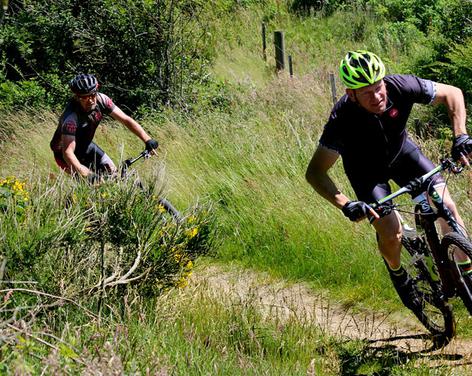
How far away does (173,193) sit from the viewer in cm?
860

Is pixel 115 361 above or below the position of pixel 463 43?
above

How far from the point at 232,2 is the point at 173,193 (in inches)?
527

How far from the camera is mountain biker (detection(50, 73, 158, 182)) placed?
722cm

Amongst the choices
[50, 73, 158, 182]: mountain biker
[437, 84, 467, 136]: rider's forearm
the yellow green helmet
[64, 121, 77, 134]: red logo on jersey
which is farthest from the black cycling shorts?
[64, 121, 77, 134]: red logo on jersey

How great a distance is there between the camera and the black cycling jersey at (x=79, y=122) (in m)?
7.36

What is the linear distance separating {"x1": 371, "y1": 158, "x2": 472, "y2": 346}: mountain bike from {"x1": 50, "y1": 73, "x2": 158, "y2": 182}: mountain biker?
3190 mm

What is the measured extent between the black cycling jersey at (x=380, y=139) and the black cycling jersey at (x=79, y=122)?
10.8ft

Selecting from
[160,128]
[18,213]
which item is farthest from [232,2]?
[18,213]

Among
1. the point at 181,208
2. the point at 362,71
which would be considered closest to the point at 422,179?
the point at 362,71

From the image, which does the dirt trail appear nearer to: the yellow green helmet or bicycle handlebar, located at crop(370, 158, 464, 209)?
bicycle handlebar, located at crop(370, 158, 464, 209)

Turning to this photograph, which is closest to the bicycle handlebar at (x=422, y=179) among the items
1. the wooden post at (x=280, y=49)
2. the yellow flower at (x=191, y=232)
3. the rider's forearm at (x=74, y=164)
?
the yellow flower at (x=191, y=232)

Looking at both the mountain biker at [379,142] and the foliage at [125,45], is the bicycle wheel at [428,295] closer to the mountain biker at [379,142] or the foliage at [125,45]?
the mountain biker at [379,142]

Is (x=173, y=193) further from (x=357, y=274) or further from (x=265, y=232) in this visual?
(x=357, y=274)

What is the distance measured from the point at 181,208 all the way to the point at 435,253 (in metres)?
3.96
